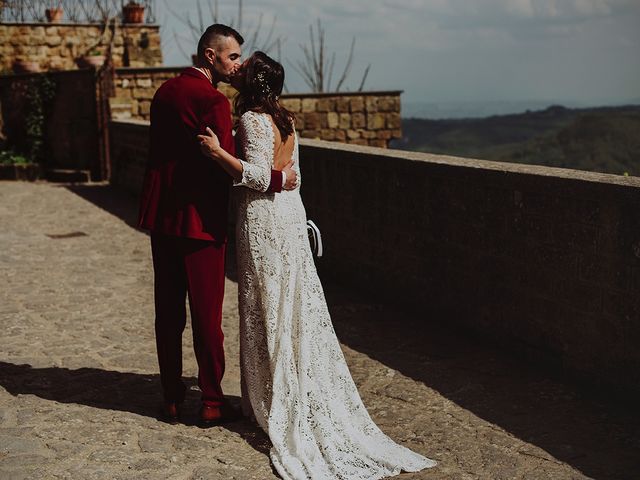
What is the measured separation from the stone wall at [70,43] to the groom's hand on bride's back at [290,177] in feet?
53.6

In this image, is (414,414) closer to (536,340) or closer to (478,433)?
(478,433)

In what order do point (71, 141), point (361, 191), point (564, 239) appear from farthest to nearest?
point (71, 141) → point (361, 191) → point (564, 239)

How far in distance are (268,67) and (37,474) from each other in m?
A: 2.08

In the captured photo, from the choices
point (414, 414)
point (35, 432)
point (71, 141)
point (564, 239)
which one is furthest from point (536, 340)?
point (71, 141)

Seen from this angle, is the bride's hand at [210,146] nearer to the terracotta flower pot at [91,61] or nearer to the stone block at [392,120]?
the stone block at [392,120]

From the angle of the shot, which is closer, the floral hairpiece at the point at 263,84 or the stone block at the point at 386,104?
the floral hairpiece at the point at 263,84

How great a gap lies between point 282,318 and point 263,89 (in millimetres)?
1075

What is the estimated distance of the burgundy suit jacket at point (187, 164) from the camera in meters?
4.18

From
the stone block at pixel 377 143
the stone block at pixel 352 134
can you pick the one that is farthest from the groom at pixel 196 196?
the stone block at pixel 377 143

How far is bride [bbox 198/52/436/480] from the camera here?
4.10 m

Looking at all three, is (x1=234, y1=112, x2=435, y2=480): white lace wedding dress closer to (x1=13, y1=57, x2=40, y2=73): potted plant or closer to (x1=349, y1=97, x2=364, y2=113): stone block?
(x1=349, y1=97, x2=364, y2=113): stone block

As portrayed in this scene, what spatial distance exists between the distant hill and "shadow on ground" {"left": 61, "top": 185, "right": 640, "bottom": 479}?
19.3m

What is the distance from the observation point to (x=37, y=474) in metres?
3.89

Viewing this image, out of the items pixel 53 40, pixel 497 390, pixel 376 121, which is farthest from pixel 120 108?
pixel 497 390
